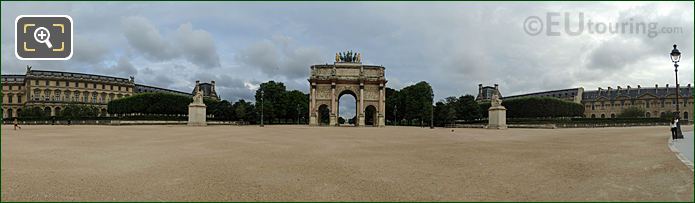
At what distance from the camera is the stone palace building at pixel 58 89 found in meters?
102

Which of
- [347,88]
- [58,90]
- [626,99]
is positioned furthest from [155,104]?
[626,99]

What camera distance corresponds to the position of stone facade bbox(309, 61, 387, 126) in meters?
84.5

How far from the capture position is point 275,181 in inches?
400

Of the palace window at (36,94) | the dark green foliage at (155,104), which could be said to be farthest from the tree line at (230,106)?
the palace window at (36,94)

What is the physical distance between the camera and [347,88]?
85688 mm

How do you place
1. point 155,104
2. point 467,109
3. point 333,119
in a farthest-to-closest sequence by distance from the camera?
1. point 467,109
2. point 155,104
3. point 333,119

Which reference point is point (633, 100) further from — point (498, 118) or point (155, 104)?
point (155, 104)

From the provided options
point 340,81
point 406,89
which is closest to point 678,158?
point 340,81

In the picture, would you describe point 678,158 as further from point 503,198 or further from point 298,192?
point 298,192

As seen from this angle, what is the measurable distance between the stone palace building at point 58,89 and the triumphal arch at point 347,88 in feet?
227

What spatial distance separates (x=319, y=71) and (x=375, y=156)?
Answer: 236ft

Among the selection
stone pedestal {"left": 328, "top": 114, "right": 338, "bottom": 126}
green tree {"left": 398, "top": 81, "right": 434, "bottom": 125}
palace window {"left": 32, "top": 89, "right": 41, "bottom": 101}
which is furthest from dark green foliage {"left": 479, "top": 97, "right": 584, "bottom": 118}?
palace window {"left": 32, "top": 89, "right": 41, "bottom": 101}

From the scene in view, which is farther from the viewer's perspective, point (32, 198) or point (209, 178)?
point (209, 178)

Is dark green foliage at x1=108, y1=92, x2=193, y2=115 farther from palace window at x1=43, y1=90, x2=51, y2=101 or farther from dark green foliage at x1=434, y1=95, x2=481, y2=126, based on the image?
dark green foliage at x1=434, y1=95, x2=481, y2=126
